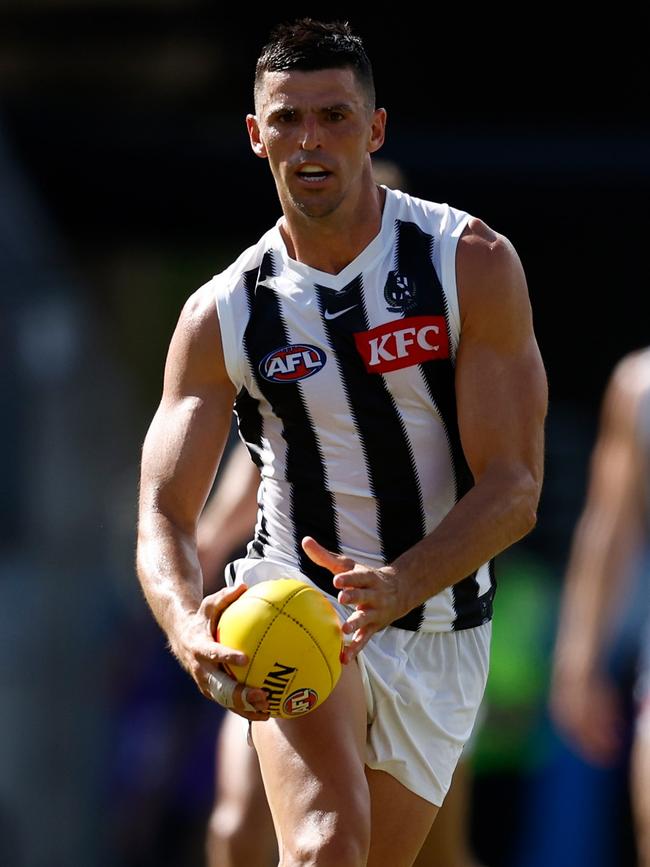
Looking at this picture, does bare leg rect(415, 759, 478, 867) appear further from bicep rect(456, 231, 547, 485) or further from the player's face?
the player's face

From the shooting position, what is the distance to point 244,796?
6.27 meters

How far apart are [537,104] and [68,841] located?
6.06 m

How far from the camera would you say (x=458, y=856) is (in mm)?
6480

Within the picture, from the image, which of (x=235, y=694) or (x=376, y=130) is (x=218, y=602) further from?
(x=376, y=130)

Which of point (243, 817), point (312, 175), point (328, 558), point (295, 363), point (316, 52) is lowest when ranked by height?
point (243, 817)

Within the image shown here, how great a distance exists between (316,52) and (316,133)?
0.23 m

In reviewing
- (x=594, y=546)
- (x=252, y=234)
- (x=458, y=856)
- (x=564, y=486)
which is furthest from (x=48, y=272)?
(x=458, y=856)

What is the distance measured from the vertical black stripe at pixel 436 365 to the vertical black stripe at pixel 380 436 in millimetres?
122

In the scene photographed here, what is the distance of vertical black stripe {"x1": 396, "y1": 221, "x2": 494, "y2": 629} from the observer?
4.90 m

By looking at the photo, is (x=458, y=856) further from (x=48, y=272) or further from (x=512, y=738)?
(x=48, y=272)

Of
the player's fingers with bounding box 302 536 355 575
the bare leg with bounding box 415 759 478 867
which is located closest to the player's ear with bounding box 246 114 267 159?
the player's fingers with bounding box 302 536 355 575

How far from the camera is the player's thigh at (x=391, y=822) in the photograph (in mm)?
4918

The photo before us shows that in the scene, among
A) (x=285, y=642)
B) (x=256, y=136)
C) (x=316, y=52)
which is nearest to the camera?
(x=285, y=642)

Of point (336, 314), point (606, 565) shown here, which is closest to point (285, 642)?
point (336, 314)
